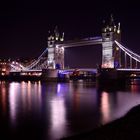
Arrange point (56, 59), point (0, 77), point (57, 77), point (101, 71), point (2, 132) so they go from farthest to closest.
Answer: point (0, 77) → point (56, 59) → point (57, 77) → point (101, 71) → point (2, 132)

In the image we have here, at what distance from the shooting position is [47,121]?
1261 cm

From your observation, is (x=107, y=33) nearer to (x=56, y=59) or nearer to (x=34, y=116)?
(x=56, y=59)

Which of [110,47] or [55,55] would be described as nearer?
[110,47]

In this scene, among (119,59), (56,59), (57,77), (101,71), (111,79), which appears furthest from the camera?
(56,59)

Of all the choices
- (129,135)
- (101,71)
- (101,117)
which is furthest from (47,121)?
(101,71)

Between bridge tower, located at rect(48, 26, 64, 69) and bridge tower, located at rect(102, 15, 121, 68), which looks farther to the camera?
bridge tower, located at rect(48, 26, 64, 69)

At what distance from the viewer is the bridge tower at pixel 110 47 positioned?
48906mm

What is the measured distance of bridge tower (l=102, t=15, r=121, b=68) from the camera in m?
48.9

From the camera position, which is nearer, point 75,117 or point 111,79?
point 75,117

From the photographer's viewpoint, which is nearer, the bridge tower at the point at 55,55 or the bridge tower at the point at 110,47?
the bridge tower at the point at 110,47

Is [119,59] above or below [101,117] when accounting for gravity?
above

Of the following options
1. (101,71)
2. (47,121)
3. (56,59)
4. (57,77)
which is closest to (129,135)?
(47,121)

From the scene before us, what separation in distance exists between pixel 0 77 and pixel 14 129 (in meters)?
61.6

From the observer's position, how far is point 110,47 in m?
50.2
